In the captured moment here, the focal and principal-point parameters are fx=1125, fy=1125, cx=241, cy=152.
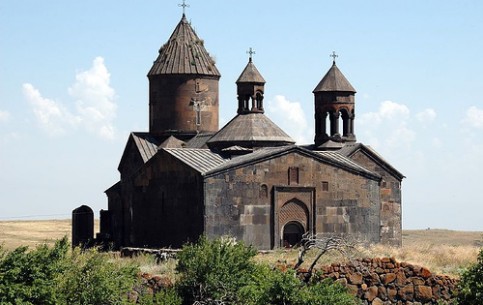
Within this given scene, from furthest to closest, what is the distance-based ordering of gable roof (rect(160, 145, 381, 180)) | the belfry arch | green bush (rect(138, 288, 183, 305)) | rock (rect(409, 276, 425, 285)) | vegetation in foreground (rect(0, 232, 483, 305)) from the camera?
1. the belfry arch
2. gable roof (rect(160, 145, 381, 180))
3. rock (rect(409, 276, 425, 285))
4. green bush (rect(138, 288, 183, 305))
5. vegetation in foreground (rect(0, 232, 483, 305))

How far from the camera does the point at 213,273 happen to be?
64.7ft

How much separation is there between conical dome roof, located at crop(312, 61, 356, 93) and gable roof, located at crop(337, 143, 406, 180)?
5.33ft

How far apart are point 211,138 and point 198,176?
4178mm

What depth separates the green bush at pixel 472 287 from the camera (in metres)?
17.0

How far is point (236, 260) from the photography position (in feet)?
66.1

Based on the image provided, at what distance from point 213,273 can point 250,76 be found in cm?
1244

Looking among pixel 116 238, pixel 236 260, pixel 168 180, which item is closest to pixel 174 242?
pixel 168 180

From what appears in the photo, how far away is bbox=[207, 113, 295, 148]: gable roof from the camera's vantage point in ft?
98.9

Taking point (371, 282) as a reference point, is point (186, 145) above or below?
above

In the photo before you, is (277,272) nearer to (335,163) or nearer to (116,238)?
(335,163)

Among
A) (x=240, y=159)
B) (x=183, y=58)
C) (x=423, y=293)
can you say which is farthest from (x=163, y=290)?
(x=183, y=58)

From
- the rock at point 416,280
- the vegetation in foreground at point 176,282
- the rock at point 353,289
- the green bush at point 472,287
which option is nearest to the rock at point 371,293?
the rock at point 353,289

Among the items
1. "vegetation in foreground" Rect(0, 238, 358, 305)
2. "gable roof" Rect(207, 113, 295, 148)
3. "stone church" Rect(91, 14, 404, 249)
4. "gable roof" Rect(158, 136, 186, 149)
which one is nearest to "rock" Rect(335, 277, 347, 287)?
"vegetation in foreground" Rect(0, 238, 358, 305)

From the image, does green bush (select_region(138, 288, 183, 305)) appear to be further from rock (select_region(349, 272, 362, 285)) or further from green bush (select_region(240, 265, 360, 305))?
rock (select_region(349, 272, 362, 285))
